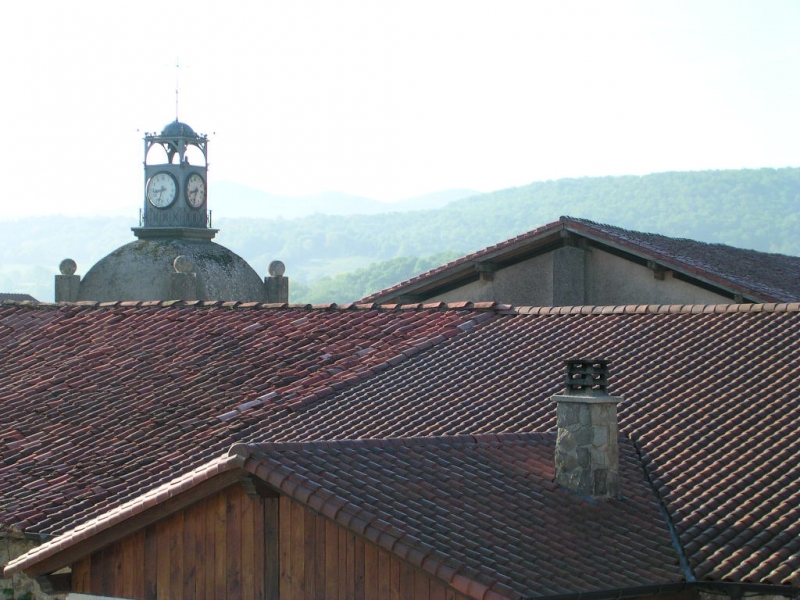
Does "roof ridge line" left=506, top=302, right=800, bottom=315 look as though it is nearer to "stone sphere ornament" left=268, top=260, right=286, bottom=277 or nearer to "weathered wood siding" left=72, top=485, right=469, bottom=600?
"weathered wood siding" left=72, top=485, right=469, bottom=600

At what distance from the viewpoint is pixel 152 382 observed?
18656 mm

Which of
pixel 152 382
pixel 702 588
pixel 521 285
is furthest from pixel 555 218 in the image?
pixel 702 588

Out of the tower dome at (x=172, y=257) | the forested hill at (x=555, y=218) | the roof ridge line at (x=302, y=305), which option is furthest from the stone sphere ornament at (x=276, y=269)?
the forested hill at (x=555, y=218)

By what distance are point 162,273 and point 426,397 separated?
20.2m

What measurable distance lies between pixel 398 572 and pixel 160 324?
11435mm

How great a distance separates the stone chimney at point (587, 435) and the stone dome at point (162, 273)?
72.4 ft

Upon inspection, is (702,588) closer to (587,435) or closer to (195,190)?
(587,435)

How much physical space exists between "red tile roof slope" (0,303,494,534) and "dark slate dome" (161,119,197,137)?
14814 millimetres

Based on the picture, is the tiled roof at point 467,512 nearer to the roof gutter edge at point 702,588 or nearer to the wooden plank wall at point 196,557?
the roof gutter edge at point 702,588

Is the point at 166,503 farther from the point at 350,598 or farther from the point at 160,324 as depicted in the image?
the point at 160,324

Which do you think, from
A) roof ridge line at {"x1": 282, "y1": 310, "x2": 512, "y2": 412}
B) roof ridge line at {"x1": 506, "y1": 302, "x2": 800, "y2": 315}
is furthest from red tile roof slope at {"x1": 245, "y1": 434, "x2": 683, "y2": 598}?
roof ridge line at {"x1": 506, "y1": 302, "x2": 800, "y2": 315}

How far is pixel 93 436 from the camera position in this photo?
17172mm

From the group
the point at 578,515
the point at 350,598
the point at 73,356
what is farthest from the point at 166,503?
the point at 73,356

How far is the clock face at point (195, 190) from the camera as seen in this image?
37.1 m
